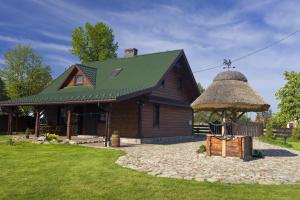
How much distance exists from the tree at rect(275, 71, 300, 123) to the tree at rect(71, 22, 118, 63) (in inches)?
936

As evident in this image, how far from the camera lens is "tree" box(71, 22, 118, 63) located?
44312 mm

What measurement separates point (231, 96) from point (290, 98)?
32.3m

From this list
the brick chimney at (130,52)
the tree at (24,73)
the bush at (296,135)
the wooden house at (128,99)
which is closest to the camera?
the wooden house at (128,99)

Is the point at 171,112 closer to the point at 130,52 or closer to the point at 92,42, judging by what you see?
the point at 130,52

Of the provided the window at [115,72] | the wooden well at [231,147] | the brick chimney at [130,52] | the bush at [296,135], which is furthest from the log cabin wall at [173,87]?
the bush at [296,135]

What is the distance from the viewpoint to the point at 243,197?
282 inches

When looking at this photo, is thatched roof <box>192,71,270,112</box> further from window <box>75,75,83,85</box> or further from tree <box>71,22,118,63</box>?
tree <box>71,22,118,63</box>

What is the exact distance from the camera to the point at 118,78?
23.8 m

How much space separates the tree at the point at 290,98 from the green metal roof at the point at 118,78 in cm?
2435

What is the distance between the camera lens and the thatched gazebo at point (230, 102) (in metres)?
13.5

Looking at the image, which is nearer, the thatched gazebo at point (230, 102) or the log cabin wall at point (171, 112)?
the thatched gazebo at point (230, 102)

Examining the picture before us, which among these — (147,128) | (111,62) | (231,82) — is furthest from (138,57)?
(231,82)

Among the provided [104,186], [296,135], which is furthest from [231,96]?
[296,135]

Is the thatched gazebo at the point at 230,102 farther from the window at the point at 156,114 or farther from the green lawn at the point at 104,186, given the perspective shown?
the window at the point at 156,114
